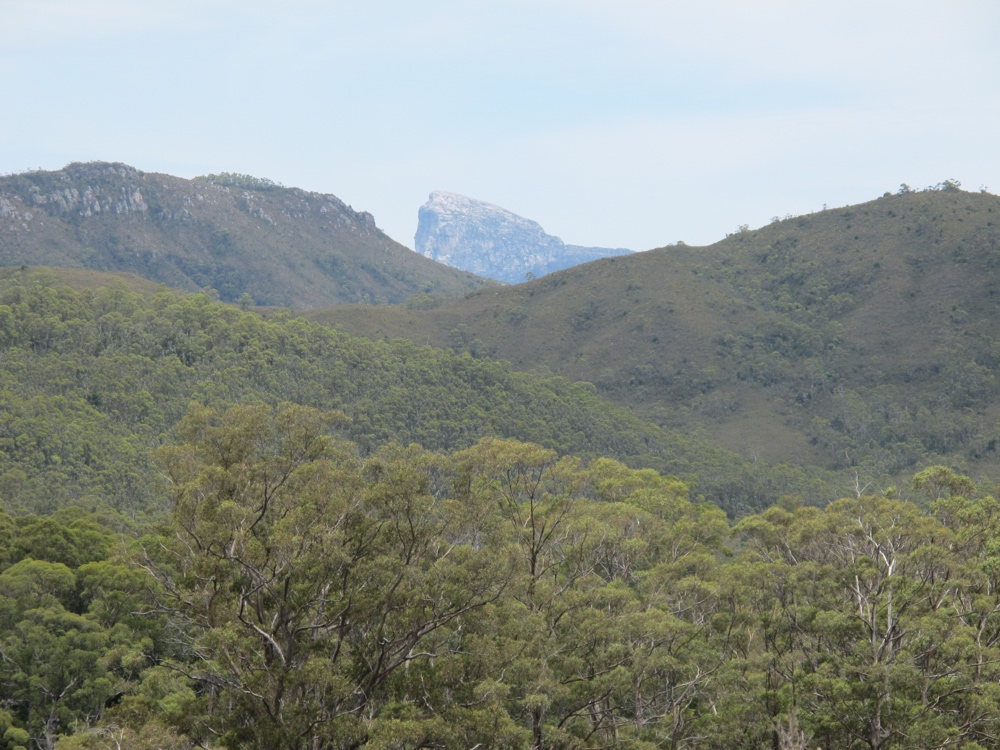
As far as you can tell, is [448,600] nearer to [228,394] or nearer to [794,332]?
[228,394]

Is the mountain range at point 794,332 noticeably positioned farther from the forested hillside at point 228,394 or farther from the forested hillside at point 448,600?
the forested hillside at point 448,600

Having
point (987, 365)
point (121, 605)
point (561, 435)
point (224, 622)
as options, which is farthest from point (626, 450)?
point (224, 622)

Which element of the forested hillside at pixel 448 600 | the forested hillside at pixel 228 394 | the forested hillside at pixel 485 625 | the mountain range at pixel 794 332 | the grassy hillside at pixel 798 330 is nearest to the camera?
the forested hillside at pixel 485 625

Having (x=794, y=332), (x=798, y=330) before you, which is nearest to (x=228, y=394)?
(x=794, y=332)

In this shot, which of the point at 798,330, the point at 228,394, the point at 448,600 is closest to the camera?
the point at 448,600

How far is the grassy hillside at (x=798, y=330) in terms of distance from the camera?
11925 cm

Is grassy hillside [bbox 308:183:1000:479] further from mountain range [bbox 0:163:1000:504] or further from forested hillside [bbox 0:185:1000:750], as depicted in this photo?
forested hillside [bbox 0:185:1000:750]

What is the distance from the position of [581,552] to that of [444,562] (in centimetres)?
1301

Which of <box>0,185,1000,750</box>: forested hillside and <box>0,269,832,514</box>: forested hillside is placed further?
<box>0,269,832,514</box>: forested hillside

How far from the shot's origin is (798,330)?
14400 cm

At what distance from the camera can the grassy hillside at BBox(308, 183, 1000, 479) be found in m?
119

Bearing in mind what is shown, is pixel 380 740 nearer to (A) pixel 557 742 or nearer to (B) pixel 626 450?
(A) pixel 557 742

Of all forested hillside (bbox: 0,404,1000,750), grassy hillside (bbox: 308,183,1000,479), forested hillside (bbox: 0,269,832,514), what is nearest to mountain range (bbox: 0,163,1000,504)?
A: grassy hillside (bbox: 308,183,1000,479)

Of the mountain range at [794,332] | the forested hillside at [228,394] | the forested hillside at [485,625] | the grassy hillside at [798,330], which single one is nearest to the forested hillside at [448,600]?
the forested hillside at [485,625]
